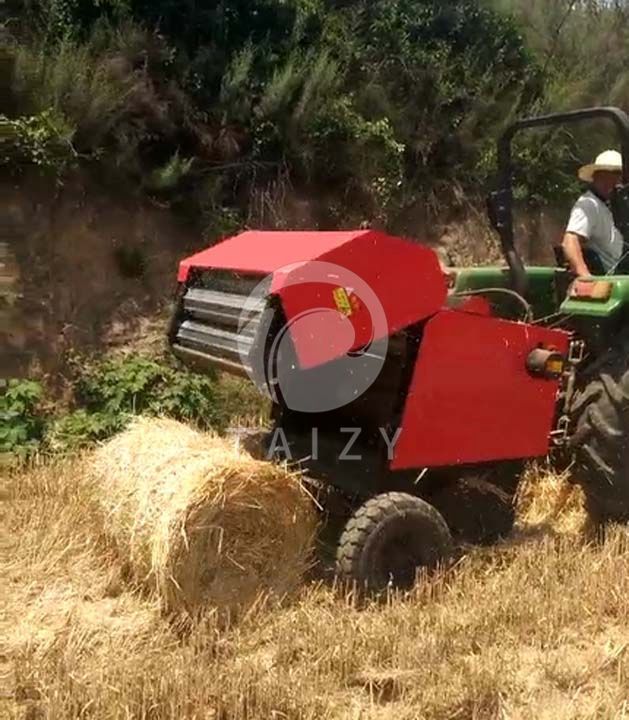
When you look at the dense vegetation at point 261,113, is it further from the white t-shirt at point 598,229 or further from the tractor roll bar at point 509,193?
the white t-shirt at point 598,229

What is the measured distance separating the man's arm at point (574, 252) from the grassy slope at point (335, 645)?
51.1 inches

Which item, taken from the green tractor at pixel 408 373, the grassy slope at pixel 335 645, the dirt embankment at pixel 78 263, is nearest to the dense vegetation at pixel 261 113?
the dirt embankment at pixel 78 263

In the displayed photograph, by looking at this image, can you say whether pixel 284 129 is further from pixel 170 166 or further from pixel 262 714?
pixel 262 714

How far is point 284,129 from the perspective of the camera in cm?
905

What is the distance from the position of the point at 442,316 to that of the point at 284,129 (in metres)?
5.20

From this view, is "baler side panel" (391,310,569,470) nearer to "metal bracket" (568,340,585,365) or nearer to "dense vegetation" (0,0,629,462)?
"metal bracket" (568,340,585,365)

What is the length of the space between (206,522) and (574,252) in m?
2.35

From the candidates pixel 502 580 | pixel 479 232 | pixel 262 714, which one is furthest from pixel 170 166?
pixel 262 714

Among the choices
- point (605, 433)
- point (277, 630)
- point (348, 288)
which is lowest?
point (277, 630)

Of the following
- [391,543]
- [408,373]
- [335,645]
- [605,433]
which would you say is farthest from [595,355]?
[335,645]

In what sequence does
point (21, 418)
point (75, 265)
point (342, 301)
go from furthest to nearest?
point (75, 265)
point (21, 418)
point (342, 301)

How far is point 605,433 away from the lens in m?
4.61

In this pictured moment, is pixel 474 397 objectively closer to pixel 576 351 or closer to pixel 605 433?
pixel 605 433

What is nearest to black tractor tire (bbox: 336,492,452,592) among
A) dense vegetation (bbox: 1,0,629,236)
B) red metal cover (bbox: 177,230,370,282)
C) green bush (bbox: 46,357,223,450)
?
red metal cover (bbox: 177,230,370,282)
